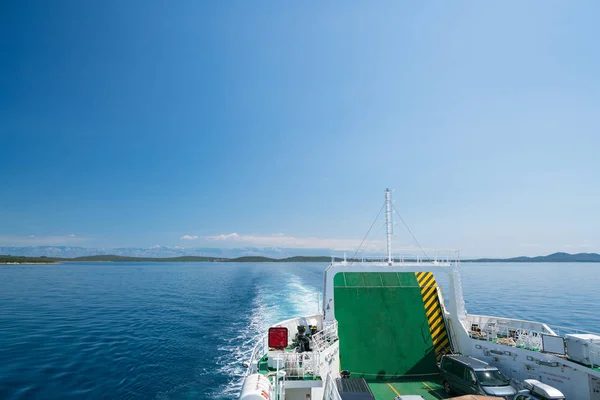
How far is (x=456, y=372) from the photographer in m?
12.3

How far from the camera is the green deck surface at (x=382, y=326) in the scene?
14359mm

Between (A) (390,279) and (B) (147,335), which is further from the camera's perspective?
(B) (147,335)

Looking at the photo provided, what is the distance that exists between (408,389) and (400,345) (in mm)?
2251

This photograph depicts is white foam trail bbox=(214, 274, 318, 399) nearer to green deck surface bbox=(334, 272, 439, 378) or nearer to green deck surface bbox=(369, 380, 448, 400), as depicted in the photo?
green deck surface bbox=(334, 272, 439, 378)

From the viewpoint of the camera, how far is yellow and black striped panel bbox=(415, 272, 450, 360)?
15.2m

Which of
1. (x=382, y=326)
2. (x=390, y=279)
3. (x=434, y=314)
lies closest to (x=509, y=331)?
(x=434, y=314)

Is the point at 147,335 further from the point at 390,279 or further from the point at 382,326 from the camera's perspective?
the point at 390,279

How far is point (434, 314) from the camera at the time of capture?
16.1 m

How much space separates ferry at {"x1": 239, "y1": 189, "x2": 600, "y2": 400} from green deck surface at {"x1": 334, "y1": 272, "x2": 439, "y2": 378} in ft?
0.15

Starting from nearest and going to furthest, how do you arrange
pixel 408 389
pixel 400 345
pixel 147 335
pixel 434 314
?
pixel 408 389 < pixel 400 345 < pixel 434 314 < pixel 147 335

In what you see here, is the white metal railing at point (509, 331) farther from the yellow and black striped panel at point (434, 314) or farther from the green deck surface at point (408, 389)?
the green deck surface at point (408, 389)

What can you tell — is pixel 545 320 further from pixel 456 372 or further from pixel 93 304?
pixel 93 304

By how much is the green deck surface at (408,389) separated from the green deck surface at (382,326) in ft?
1.80

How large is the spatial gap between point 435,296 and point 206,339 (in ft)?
62.9
